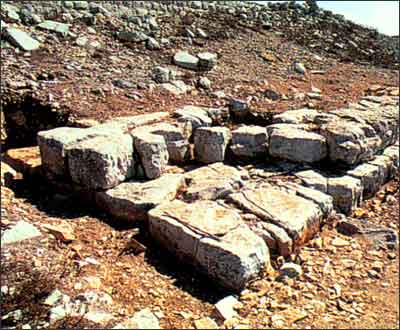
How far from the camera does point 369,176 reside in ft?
19.7

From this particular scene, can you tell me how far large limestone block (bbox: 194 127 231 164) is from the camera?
595 centimetres

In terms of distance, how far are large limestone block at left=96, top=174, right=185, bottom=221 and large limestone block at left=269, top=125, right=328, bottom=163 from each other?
4.81 feet

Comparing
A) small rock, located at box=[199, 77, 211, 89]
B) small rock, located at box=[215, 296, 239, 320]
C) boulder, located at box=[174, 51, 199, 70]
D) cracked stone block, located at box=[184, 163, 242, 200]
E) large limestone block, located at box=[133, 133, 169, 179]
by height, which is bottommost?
small rock, located at box=[215, 296, 239, 320]

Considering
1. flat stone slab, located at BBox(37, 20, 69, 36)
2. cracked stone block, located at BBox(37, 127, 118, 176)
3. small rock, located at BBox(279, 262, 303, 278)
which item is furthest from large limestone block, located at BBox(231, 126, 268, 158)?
flat stone slab, located at BBox(37, 20, 69, 36)

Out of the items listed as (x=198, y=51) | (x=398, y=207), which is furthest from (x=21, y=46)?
(x=398, y=207)

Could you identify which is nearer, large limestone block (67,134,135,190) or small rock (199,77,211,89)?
large limestone block (67,134,135,190)

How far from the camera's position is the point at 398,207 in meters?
5.79

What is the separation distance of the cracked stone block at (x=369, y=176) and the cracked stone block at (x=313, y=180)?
44 centimetres

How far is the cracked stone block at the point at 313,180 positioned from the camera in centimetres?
554

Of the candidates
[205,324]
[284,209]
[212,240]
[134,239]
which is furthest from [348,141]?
[205,324]

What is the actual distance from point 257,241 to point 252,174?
1.68 m

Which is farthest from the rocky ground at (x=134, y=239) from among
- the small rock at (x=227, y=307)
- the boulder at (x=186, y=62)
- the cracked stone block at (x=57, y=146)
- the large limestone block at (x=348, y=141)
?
the large limestone block at (x=348, y=141)

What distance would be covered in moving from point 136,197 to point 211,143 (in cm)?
141

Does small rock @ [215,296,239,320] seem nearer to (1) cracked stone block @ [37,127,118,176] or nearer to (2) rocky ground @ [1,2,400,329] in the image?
(2) rocky ground @ [1,2,400,329]
